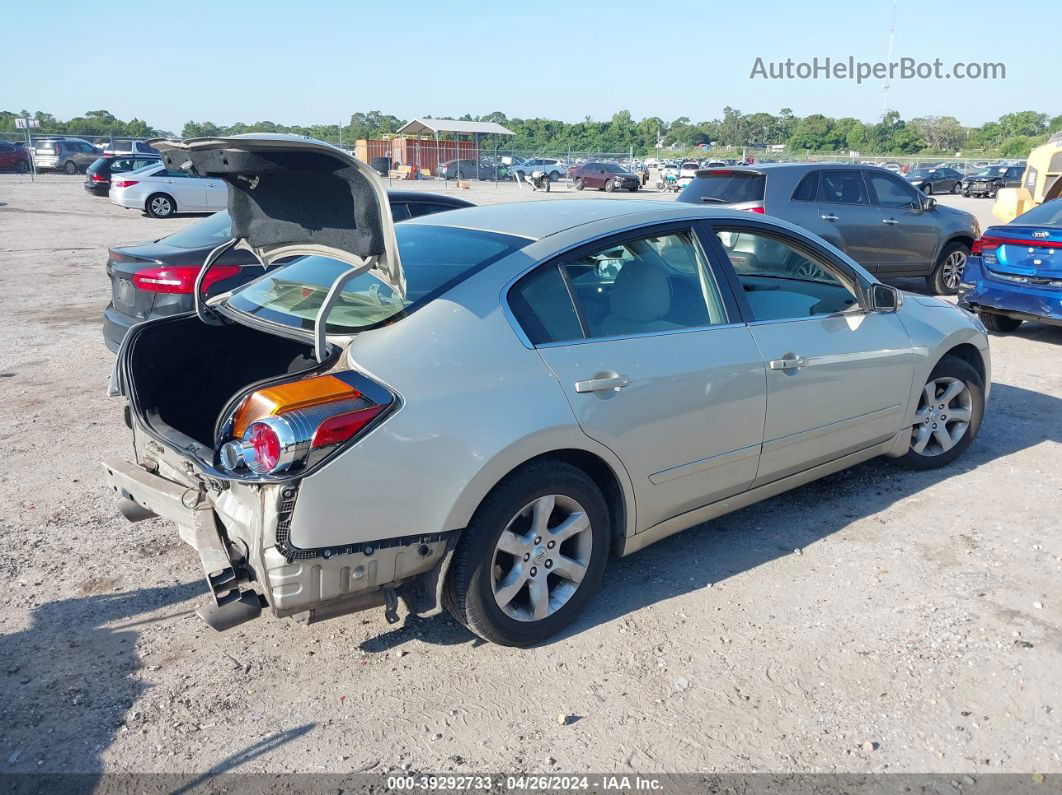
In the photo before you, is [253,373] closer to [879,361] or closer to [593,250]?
[593,250]

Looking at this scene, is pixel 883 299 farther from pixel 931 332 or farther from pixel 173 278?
pixel 173 278

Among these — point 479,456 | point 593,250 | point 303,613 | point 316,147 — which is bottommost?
point 303,613

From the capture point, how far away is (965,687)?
317 cm

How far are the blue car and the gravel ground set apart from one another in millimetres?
3939

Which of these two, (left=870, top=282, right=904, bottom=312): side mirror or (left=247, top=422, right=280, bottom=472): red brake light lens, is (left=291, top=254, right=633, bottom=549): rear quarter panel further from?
(left=870, top=282, right=904, bottom=312): side mirror

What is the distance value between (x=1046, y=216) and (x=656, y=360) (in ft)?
22.9

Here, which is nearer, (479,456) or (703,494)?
(479,456)

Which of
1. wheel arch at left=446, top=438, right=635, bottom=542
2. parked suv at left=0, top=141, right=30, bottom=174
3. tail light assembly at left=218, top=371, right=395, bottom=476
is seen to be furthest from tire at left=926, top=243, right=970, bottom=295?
parked suv at left=0, top=141, right=30, bottom=174

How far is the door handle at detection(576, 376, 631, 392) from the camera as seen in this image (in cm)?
331

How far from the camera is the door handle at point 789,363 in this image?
13.1 feet

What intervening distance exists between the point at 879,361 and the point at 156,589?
374cm

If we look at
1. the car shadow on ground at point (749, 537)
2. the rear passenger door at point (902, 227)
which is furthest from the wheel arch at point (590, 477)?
the rear passenger door at point (902, 227)

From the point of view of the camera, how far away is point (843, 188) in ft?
34.6

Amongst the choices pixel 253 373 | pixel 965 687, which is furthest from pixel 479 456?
pixel 965 687
